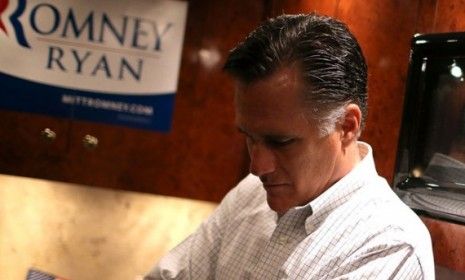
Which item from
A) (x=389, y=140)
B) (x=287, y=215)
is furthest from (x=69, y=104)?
(x=287, y=215)

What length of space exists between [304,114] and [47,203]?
4.71ft

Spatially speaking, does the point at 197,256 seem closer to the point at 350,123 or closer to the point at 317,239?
the point at 317,239

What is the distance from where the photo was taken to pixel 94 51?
188cm

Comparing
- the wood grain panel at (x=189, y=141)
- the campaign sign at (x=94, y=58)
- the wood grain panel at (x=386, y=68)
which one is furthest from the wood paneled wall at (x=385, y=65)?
the campaign sign at (x=94, y=58)

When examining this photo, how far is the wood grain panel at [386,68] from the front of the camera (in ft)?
5.31

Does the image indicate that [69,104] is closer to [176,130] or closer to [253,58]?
[176,130]

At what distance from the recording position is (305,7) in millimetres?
1840

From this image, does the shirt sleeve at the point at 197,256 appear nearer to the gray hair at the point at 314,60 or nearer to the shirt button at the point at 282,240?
the shirt button at the point at 282,240

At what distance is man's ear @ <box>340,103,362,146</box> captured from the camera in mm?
858

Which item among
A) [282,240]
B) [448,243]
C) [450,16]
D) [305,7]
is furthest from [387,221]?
[305,7]

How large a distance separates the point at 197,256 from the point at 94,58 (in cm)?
104

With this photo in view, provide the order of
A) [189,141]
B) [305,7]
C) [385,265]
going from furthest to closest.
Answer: [189,141] → [305,7] → [385,265]

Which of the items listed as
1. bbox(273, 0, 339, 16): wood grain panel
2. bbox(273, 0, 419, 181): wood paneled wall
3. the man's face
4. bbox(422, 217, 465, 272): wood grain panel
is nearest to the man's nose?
the man's face

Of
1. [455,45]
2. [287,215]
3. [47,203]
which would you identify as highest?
[455,45]
